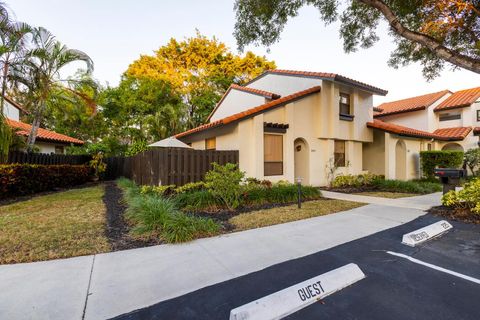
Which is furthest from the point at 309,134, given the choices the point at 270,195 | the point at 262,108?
the point at 270,195

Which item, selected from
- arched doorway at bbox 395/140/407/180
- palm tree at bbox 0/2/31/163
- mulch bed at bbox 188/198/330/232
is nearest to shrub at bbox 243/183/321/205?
mulch bed at bbox 188/198/330/232

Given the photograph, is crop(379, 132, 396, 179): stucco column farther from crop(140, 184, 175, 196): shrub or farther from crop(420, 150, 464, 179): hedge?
crop(140, 184, 175, 196): shrub

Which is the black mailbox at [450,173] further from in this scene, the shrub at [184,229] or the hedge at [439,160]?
the hedge at [439,160]

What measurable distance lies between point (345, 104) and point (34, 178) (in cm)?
1569

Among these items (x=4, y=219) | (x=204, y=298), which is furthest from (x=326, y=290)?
(x=4, y=219)

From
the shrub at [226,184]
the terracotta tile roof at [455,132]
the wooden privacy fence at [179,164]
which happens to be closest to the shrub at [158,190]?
the wooden privacy fence at [179,164]

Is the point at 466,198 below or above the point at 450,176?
below

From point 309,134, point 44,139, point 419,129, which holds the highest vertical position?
point 419,129

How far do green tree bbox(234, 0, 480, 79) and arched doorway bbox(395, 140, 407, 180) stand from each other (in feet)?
18.7

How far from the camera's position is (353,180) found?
1214 cm

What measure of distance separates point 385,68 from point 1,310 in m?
14.6

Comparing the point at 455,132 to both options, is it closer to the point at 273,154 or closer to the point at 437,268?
the point at 273,154

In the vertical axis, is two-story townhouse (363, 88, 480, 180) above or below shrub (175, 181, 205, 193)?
above

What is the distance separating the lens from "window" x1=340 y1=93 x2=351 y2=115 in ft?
41.9
